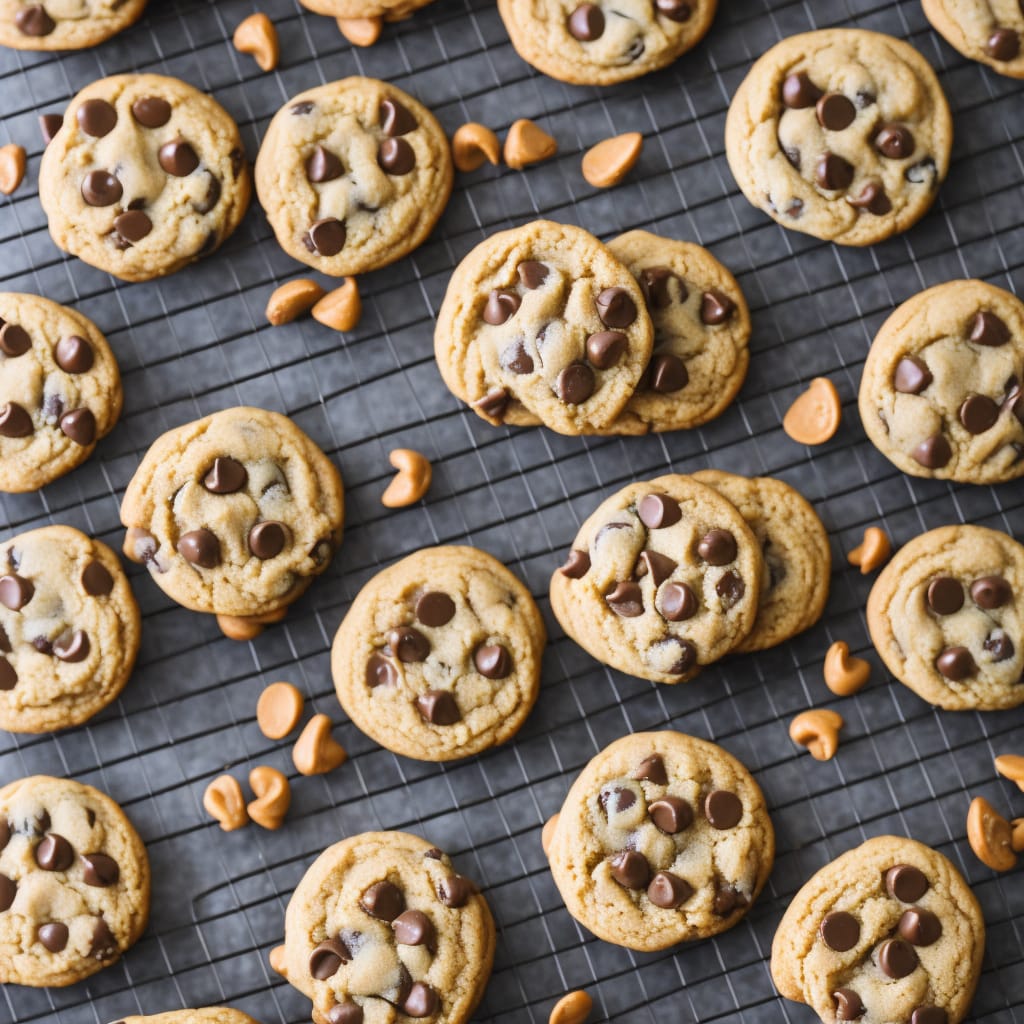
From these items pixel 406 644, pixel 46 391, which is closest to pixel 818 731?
pixel 406 644

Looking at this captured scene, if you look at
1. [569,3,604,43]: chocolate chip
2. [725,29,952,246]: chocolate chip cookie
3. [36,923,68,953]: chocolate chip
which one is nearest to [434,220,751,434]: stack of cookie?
[725,29,952,246]: chocolate chip cookie

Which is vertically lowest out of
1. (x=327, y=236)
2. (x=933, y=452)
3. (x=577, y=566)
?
(x=577, y=566)

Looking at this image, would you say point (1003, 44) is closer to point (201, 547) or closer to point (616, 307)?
point (616, 307)

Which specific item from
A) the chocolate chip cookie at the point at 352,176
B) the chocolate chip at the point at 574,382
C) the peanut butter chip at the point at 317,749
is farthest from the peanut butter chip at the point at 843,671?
the chocolate chip cookie at the point at 352,176

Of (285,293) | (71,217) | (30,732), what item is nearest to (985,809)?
(285,293)

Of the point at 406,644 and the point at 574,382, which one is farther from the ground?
the point at 574,382
